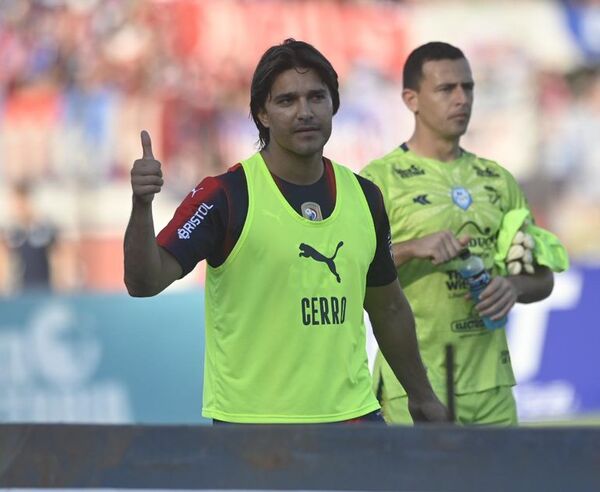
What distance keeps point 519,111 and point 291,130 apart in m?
12.5

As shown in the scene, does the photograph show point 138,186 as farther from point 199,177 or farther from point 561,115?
point 561,115

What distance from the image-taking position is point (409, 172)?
618cm

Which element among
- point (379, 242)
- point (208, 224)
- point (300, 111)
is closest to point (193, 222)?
point (208, 224)

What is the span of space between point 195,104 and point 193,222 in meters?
10.8

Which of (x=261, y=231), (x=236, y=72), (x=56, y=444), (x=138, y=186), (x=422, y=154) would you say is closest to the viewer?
(x=56, y=444)

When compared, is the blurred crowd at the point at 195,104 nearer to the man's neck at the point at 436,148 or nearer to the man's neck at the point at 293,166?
the man's neck at the point at 436,148

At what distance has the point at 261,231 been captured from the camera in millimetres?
4379

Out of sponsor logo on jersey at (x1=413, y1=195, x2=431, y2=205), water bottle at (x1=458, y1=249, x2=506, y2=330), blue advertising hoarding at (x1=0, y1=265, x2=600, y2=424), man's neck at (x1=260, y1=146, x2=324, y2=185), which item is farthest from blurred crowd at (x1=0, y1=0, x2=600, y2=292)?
A: man's neck at (x1=260, y1=146, x2=324, y2=185)

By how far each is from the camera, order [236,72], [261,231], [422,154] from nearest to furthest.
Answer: [261,231] → [422,154] → [236,72]

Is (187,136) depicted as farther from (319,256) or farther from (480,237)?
(319,256)

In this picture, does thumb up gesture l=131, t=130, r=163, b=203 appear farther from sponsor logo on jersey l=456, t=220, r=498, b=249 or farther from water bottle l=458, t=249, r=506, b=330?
sponsor logo on jersey l=456, t=220, r=498, b=249

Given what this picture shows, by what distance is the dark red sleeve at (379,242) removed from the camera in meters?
4.73

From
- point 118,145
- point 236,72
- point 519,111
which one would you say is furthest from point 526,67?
point 118,145

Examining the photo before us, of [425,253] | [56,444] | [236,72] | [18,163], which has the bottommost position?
[56,444]
